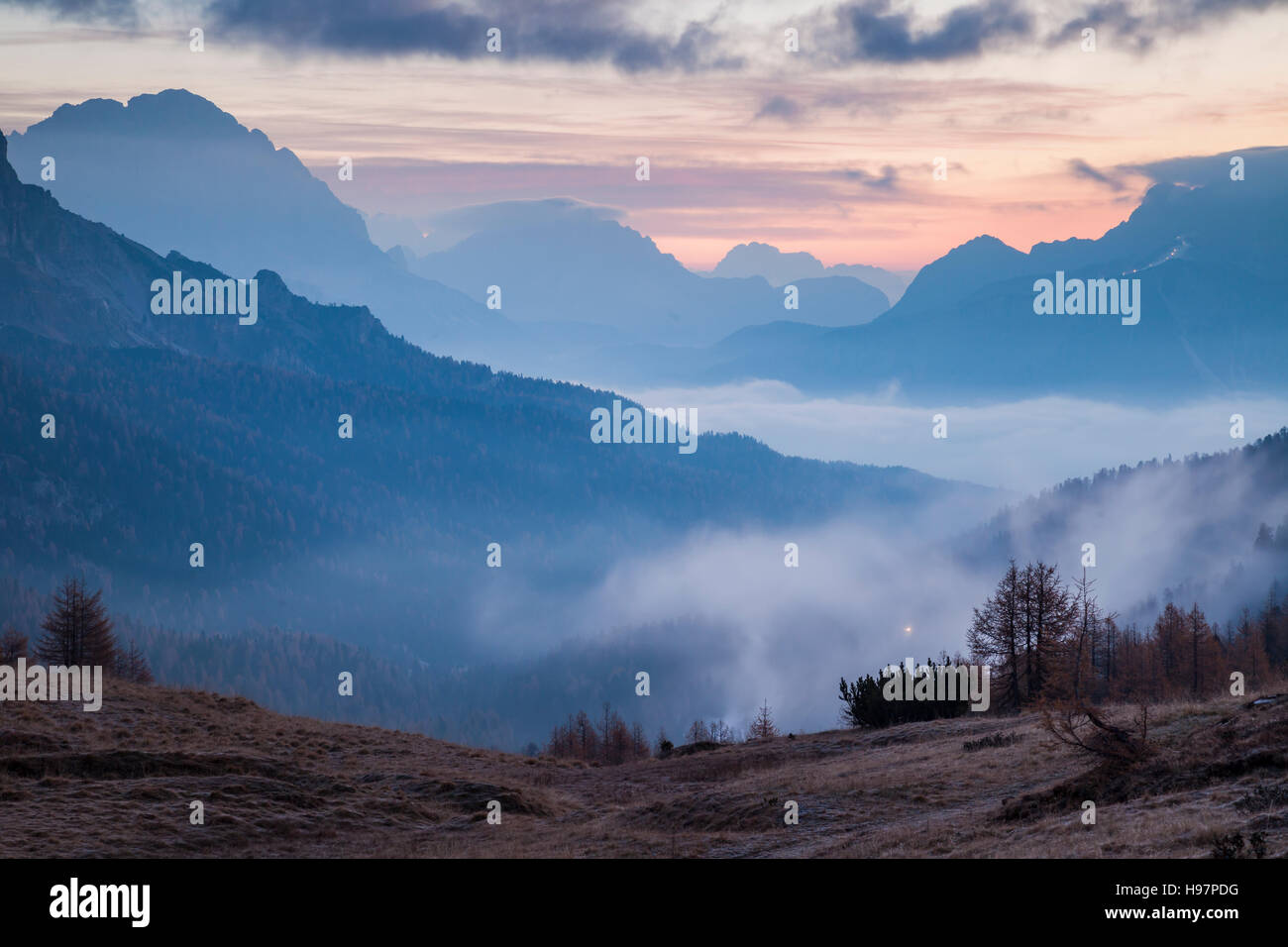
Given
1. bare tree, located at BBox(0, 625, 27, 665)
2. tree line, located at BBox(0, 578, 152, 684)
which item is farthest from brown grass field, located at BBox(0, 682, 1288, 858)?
bare tree, located at BBox(0, 625, 27, 665)

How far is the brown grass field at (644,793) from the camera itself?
18.7 meters

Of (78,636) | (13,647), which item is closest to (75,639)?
(78,636)

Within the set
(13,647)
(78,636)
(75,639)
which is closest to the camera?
(75,639)

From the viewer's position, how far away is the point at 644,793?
36906 mm

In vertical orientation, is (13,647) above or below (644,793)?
above

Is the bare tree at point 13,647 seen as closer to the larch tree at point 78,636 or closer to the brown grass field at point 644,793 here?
the larch tree at point 78,636

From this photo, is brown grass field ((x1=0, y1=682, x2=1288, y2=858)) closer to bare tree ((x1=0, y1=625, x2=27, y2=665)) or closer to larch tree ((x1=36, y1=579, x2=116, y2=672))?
larch tree ((x1=36, y1=579, x2=116, y2=672))

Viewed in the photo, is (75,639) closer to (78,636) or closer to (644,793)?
(78,636)

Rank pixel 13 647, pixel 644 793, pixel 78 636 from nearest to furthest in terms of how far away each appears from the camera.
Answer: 1. pixel 644 793
2. pixel 78 636
3. pixel 13 647

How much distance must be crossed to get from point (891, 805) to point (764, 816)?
127 inches

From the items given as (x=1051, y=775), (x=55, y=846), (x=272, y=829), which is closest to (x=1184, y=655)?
(x=1051, y=775)

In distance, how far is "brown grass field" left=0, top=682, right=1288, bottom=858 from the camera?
18719mm
